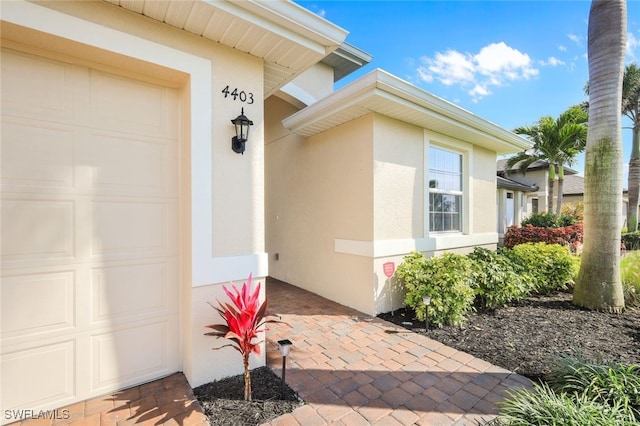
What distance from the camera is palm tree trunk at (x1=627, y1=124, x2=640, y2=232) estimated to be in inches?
615

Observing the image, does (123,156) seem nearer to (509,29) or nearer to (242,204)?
(242,204)

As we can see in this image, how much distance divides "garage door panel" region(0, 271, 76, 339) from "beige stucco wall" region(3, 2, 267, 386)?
98cm

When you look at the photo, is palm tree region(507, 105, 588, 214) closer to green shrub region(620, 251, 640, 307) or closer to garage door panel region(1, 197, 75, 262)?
green shrub region(620, 251, 640, 307)

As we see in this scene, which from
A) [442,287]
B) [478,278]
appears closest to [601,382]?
[442,287]

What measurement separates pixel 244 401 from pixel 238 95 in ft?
10.6

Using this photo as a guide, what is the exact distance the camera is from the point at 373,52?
27.2ft

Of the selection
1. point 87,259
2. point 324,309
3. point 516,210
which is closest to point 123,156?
point 87,259

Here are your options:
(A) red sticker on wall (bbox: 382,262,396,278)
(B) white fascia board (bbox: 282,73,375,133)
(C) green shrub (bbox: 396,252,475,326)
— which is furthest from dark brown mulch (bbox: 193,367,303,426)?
(B) white fascia board (bbox: 282,73,375,133)

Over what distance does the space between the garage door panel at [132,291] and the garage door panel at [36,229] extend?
0.39 metres

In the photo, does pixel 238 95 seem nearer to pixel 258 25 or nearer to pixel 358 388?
pixel 258 25

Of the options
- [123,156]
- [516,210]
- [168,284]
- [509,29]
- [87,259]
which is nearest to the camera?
[87,259]

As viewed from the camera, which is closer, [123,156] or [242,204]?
[123,156]

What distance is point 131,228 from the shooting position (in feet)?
9.32

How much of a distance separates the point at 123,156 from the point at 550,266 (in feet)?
27.4
